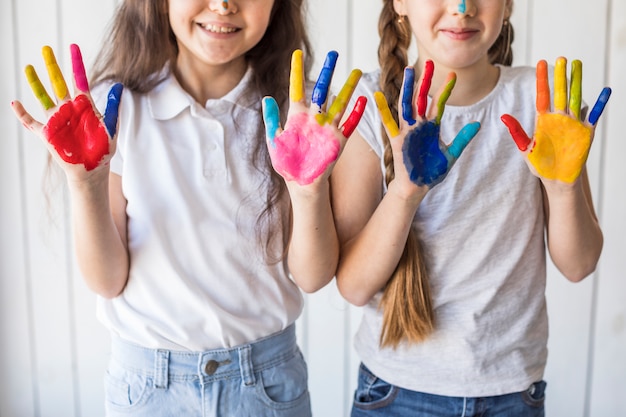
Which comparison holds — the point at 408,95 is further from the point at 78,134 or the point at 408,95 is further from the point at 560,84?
the point at 78,134

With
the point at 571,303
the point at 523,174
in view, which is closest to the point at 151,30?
the point at 523,174

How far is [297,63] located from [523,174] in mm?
426

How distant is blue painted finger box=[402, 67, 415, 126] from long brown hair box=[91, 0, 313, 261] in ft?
0.87

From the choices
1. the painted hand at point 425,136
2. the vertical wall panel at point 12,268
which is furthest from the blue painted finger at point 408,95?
the vertical wall panel at point 12,268

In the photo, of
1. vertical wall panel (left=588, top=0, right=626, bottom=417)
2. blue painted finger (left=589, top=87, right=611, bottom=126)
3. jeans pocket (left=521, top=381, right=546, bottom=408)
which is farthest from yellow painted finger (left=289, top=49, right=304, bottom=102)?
vertical wall panel (left=588, top=0, right=626, bottom=417)

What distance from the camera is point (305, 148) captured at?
951mm

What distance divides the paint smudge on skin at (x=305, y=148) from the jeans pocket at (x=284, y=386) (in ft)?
1.18

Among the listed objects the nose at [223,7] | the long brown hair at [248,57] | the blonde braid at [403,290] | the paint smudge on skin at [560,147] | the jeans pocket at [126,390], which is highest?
the nose at [223,7]

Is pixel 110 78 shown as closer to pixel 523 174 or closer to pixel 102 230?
pixel 102 230

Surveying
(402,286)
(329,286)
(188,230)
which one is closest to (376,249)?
(402,286)

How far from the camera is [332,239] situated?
1.06 m

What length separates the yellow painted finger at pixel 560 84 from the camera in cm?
96

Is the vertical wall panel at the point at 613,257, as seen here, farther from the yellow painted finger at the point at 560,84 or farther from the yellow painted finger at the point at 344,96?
the yellow painted finger at the point at 344,96

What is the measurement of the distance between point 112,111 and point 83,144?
0.06 meters
